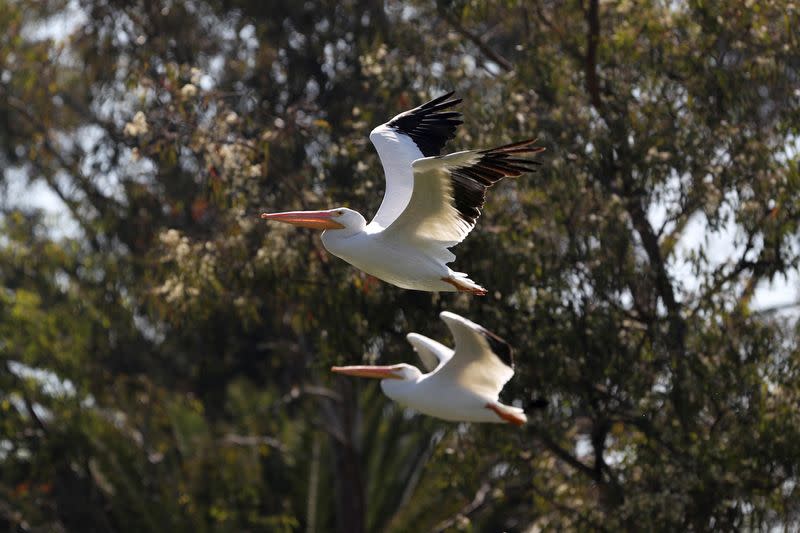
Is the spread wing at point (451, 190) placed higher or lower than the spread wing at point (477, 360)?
higher

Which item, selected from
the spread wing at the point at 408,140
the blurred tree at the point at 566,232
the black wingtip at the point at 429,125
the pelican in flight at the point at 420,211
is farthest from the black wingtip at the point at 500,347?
the blurred tree at the point at 566,232

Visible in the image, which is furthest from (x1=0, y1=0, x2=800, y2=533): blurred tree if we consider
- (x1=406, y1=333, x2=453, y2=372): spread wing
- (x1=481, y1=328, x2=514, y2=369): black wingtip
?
(x1=481, y1=328, x2=514, y2=369): black wingtip

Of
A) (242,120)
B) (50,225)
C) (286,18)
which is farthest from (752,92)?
(50,225)

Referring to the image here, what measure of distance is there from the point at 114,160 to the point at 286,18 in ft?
7.94

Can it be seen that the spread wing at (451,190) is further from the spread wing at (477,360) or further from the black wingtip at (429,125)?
the black wingtip at (429,125)

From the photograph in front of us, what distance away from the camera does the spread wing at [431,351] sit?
7.87m

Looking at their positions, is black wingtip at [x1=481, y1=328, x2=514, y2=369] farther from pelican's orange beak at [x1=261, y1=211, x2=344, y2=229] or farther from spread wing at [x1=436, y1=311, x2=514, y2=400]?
pelican's orange beak at [x1=261, y1=211, x2=344, y2=229]

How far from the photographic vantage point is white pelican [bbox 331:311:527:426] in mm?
7613

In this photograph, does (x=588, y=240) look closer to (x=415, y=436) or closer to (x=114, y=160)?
(x=415, y=436)

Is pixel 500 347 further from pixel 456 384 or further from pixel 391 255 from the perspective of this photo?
pixel 391 255

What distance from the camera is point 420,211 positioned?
6816mm

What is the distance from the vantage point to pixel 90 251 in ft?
50.9

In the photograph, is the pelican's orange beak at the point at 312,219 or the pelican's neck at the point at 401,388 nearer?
the pelican's orange beak at the point at 312,219

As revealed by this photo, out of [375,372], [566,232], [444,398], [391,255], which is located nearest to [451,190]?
[391,255]
